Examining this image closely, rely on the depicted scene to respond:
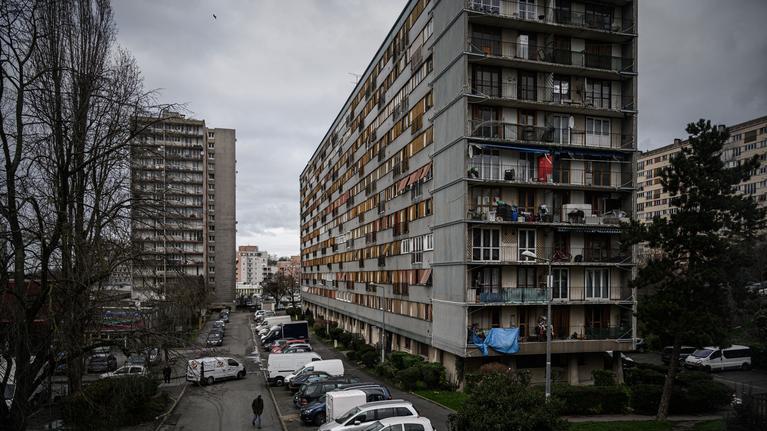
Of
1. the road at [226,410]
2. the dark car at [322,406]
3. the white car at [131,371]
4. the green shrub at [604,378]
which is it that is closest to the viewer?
the white car at [131,371]

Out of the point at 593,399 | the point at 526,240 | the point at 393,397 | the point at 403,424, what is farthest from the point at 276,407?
the point at 526,240

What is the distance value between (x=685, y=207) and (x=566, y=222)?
1046 cm

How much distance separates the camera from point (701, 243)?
25.5m

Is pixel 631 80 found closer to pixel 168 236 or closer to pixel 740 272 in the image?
pixel 740 272

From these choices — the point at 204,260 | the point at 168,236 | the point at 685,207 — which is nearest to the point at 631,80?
the point at 685,207

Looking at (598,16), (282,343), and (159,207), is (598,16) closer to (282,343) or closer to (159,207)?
(159,207)

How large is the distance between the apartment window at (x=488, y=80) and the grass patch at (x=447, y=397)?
19184mm

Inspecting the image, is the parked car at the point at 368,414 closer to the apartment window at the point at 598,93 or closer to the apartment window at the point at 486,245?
the apartment window at the point at 486,245

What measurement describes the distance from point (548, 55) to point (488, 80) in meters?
4.53

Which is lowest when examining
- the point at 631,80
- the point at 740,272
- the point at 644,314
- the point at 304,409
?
the point at 304,409

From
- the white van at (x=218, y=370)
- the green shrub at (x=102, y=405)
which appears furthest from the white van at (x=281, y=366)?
the green shrub at (x=102, y=405)

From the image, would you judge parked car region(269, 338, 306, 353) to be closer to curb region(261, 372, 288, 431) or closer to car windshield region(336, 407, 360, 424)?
curb region(261, 372, 288, 431)

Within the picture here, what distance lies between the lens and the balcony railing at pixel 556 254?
35.0 m

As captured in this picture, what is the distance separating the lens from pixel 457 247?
35.3 metres
